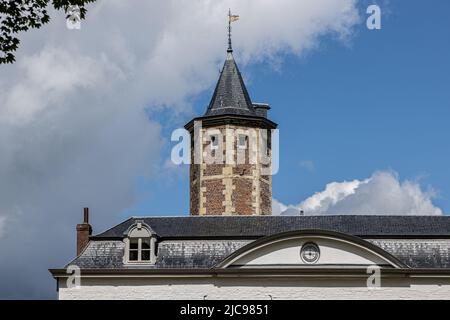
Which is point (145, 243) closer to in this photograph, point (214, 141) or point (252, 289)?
point (252, 289)

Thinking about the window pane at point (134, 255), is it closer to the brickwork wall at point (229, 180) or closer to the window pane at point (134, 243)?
the window pane at point (134, 243)

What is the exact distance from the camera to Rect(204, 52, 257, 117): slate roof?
57.2 metres

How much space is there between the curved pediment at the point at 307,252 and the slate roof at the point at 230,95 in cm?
1708

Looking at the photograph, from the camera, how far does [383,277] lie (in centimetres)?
4012

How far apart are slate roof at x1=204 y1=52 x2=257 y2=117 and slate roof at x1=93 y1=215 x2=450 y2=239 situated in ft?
45.1

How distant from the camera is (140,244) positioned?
41875 millimetres

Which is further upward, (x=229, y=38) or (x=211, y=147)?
(x=229, y=38)

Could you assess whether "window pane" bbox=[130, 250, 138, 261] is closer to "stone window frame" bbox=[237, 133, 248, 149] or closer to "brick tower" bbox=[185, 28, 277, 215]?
"brick tower" bbox=[185, 28, 277, 215]

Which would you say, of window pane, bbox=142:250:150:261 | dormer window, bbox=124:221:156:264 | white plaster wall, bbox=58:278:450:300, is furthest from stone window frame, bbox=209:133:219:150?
white plaster wall, bbox=58:278:450:300

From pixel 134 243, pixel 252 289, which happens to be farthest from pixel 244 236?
pixel 134 243

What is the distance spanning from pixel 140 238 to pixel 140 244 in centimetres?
33
